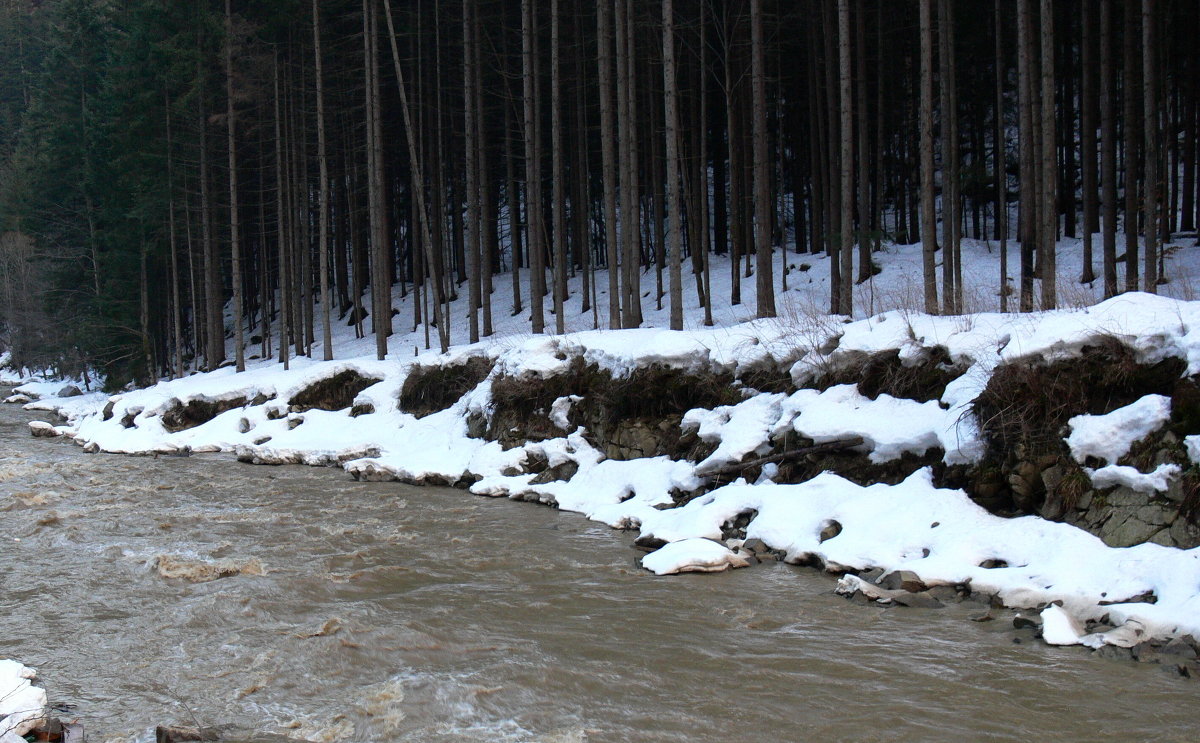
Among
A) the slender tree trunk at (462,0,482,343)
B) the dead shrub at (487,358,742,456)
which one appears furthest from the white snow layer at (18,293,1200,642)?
the slender tree trunk at (462,0,482,343)

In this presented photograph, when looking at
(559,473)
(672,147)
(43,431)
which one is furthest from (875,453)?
(43,431)

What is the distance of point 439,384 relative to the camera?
1694cm

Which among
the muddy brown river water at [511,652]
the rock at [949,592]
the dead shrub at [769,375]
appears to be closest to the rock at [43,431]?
the muddy brown river water at [511,652]

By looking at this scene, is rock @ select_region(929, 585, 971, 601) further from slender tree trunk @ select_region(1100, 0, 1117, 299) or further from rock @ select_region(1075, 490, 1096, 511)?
slender tree trunk @ select_region(1100, 0, 1117, 299)

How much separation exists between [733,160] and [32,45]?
5459 centimetres

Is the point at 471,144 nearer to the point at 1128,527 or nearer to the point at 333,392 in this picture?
the point at 333,392

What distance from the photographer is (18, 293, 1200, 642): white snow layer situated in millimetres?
6539

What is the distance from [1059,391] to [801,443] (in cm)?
290

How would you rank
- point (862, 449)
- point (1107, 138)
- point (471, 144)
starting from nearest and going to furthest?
point (862, 449) < point (1107, 138) < point (471, 144)

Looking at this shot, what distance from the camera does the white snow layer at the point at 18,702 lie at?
438 cm

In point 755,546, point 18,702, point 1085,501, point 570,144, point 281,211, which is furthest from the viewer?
point 570,144

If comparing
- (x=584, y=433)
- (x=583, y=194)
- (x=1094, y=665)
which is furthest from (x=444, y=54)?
(x=1094, y=665)

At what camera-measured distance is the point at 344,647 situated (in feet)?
20.1

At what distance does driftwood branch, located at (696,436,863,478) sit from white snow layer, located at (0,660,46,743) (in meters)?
6.96
